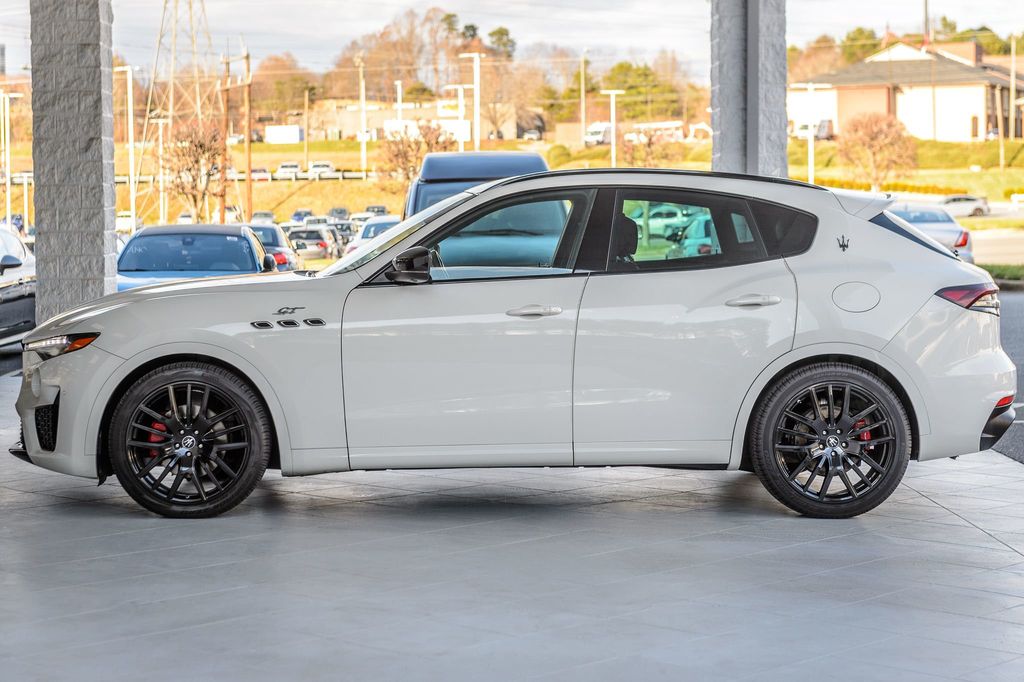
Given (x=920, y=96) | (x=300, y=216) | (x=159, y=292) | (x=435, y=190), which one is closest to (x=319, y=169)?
(x=300, y=216)

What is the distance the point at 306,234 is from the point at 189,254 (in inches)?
1337

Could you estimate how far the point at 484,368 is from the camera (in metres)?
6.89

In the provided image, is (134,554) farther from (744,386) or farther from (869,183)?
(869,183)

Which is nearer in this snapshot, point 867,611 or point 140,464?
point 867,611

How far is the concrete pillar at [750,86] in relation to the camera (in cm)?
1105

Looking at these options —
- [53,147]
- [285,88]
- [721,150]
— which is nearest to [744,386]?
[721,150]

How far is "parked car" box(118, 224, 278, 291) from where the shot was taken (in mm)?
15070

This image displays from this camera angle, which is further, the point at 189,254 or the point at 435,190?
the point at 189,254

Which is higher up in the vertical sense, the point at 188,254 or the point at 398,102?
the point at 398,102

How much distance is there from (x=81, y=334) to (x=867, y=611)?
4.00 metres

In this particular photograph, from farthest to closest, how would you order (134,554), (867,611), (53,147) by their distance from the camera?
(53,147), (134,554), (867,611)

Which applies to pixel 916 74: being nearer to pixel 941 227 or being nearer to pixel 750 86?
pixel 941 227

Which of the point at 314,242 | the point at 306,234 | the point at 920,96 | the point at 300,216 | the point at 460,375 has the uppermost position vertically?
the point at 920,96

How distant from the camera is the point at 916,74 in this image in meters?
114
